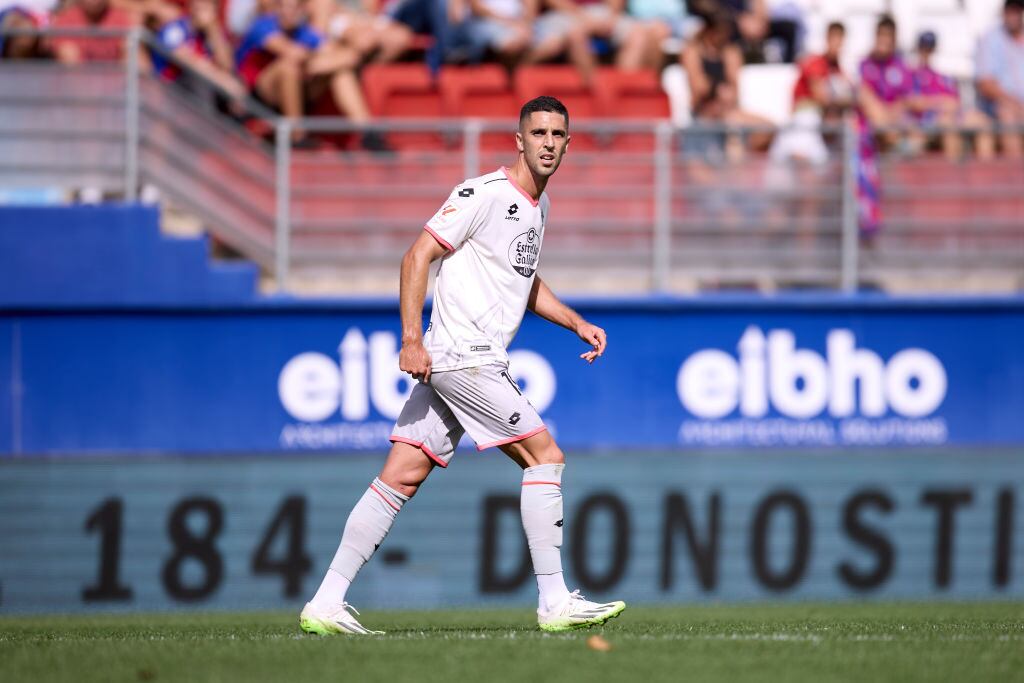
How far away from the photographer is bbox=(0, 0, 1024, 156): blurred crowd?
1416 centimetres

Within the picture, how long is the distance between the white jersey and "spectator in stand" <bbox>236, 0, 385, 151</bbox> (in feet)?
22.5

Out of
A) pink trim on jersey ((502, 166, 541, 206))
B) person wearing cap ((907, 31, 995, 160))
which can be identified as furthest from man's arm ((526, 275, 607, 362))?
person wearing cap ((907, 31, 995, 160))

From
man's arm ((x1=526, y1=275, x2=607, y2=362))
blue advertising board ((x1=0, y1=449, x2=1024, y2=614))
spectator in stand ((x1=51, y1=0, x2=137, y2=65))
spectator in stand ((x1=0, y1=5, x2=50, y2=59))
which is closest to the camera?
man's arm ((x1=526, y1=275, x2=607, y2=362))

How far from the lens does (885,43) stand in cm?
1514

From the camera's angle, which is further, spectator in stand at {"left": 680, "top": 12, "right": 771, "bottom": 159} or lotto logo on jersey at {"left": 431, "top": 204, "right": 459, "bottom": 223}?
spectator in stand at {"left": 680, "top": 12, "right": 771, "bottom": 159}

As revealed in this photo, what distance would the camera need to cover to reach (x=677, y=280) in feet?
45.6

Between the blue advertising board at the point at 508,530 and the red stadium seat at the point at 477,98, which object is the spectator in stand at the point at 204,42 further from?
the blue advertising board at the point at 508,530

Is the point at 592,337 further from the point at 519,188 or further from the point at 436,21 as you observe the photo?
the point at 436,21

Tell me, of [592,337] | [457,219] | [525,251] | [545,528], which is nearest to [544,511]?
[545,528]

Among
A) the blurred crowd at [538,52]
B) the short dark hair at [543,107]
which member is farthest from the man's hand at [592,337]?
the blurred crowd at [538,52]

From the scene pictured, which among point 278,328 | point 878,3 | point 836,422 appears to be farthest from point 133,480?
point 878,3

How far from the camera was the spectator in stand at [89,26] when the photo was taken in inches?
546

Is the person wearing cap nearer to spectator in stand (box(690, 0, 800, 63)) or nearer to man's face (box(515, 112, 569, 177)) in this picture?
spectator in stand (box(690, 0, 800, 63))

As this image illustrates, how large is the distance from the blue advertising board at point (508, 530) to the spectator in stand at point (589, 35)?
3.80 m
